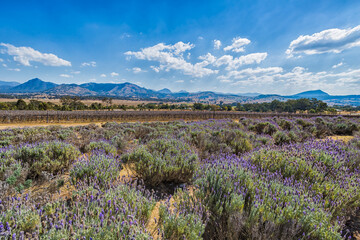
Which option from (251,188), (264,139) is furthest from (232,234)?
(264,139)

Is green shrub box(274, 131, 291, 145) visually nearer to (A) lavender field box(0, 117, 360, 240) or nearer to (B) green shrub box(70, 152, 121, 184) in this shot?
(A) lavender field box(0, 117, 360, 240)

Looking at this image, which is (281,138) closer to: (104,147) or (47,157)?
(104,147)

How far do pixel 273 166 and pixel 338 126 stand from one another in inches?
553

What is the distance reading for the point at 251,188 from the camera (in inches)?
104

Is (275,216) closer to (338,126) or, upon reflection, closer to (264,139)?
(264,139)

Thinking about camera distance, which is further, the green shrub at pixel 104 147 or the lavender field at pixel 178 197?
the green shrub at pixel 104 147

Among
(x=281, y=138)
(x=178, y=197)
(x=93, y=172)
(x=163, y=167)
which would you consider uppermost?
(x=93, y=172)

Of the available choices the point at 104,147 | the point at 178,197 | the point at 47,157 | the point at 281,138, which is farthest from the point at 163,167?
the point at 281,138

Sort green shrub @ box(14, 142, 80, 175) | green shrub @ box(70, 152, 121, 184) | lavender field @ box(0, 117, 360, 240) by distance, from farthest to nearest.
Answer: green shrub @ box(14, 142, 80, 175), green shrub @ box(70, 152, 121, 184), lavender field @ box(0, 117, 360, 240)

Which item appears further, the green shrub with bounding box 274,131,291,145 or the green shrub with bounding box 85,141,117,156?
the green shrub with bounding box 274,131,291,145

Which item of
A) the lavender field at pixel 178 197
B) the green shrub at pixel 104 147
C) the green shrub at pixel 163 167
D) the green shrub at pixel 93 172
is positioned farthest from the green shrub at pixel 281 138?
the green shrub at pixel 93 172

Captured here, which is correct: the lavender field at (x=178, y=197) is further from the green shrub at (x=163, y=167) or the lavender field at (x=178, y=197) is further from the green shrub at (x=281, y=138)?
the green shrub at (x=281, y=138)

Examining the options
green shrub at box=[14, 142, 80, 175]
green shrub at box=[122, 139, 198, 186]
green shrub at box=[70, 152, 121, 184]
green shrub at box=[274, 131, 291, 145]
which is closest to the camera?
green shrub at box=[70, 152, 121, 184]

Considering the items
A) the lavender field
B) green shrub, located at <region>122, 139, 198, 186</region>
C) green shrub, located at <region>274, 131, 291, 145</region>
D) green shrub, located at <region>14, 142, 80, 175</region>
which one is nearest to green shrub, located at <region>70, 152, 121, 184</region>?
the lavender field
